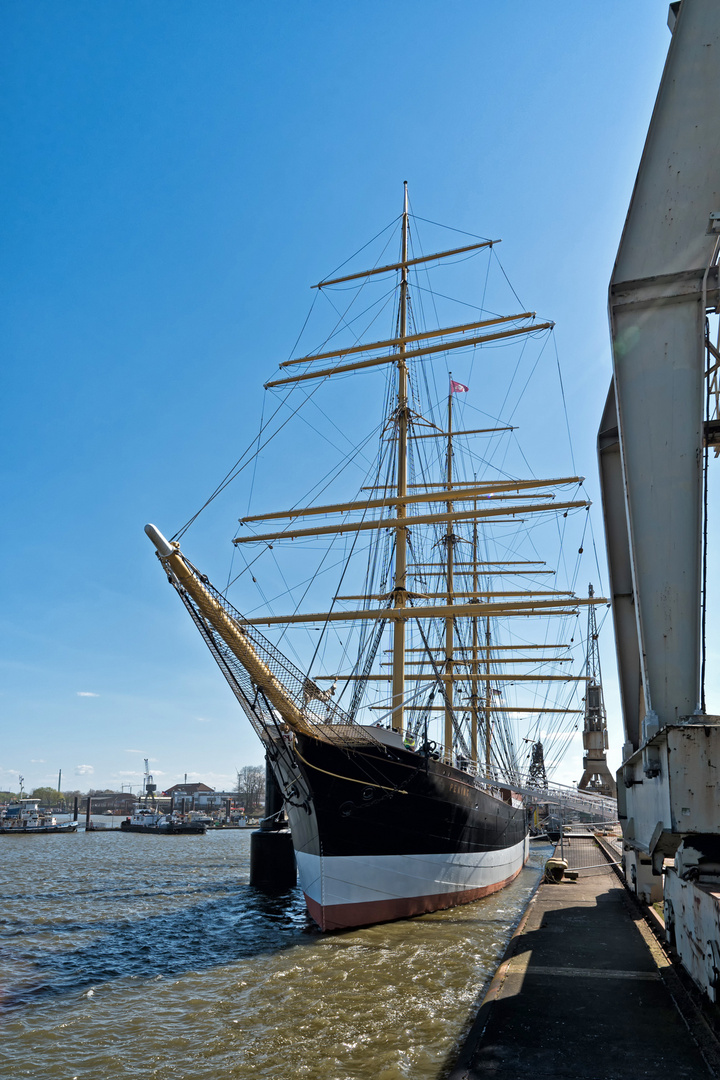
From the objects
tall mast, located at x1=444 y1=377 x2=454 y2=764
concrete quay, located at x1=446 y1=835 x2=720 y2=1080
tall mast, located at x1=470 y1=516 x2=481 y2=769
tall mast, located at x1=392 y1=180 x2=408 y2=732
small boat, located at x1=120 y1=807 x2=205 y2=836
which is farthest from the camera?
small boat, located at x1=120 y1=807 x2=205 y2=836

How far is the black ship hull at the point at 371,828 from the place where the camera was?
13699mm

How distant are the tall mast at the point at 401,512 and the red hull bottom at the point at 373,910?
4.75m

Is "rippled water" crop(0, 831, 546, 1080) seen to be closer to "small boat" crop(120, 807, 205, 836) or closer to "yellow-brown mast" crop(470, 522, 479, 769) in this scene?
"yellow-brown mast" crop(470, 522, 479, 769)

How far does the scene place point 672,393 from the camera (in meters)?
7.29

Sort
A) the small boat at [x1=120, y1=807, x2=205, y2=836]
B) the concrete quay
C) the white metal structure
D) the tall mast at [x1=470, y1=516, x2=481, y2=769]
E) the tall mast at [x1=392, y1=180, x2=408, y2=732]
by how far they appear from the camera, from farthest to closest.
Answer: the small boat at [x1=120, y1=807, x2=205, y2=836], the tall mast at [x1=470, y1=516, x2=481, y2=769], the tall mast at [x1=392, y1=180, x2=408, y2=732], the white metal structure, the concrete quay

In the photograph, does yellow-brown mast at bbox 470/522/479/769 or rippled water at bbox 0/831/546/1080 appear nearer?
rippled water at bbox 0/831/546/1080

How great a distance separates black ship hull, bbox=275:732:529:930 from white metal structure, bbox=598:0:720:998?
23.0 feet

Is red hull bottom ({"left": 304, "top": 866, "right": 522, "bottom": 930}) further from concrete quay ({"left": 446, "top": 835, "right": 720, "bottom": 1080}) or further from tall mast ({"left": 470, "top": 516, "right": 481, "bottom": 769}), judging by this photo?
tall mast ({"left": 470, "top": 516, "right": 481, "bottom": 769})

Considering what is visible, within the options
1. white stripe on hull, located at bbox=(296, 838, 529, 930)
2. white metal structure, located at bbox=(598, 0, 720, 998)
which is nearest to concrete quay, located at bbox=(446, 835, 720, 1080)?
white metal structure, located at bbox=(598, 0, 720, 998)

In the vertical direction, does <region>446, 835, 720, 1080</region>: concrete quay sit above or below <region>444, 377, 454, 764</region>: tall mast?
below

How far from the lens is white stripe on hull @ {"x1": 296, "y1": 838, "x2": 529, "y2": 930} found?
13648mm

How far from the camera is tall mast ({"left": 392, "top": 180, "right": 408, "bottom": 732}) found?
65.9ft

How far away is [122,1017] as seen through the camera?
936cm

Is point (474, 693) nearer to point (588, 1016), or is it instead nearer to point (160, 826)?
point (588, 1016)
